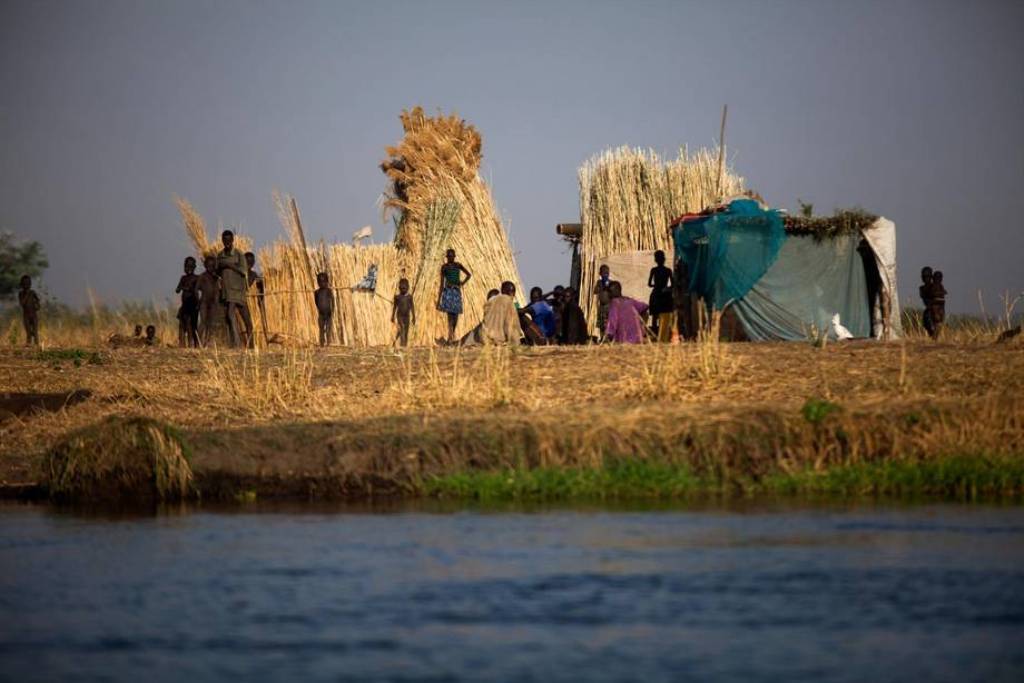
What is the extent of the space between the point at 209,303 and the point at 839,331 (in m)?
7.83

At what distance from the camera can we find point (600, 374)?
13.9 m

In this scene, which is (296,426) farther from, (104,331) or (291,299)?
(104,331)

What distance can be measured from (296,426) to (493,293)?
10372 mm

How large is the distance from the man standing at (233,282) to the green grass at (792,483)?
978 centimetres

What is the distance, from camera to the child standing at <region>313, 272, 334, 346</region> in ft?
73.4

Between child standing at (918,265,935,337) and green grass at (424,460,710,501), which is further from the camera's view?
child standing at (918,265,935,337)

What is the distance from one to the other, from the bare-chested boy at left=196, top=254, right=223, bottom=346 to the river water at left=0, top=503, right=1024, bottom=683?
33.2 feet

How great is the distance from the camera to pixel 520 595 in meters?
7.82

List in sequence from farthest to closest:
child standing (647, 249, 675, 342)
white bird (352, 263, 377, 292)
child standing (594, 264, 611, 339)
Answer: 1. white bird (352, 263, 377, 292)
2. child standing (594, 264, 611, 339)
3. child standing (647, 249, 675, 342)

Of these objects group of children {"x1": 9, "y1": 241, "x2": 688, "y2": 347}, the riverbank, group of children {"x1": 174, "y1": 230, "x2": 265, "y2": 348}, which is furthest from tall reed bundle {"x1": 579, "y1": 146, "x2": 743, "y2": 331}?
the riverbank

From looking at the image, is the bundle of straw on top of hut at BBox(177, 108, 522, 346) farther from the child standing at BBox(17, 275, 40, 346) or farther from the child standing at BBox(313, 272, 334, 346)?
the child standing at BBox(17, 275, 40, 346)

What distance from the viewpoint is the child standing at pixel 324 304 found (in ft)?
73.4

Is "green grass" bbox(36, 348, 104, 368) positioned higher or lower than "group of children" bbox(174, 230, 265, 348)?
lower

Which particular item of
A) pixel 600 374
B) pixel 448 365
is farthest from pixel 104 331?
pixel 600 374
